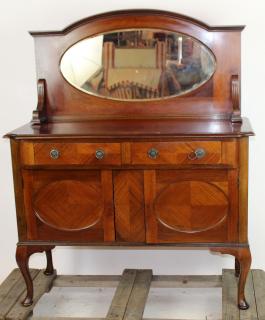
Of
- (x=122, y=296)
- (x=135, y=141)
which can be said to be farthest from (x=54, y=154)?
(x=122, y=296)

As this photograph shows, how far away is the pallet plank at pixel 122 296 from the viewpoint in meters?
2.63

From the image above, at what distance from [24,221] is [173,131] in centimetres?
87

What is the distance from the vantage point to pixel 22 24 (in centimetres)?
303

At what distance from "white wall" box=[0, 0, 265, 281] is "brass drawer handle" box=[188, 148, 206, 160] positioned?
69cm

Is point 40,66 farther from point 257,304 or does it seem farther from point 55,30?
point 257,304

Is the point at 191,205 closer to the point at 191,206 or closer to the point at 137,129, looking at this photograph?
the point at 191,206

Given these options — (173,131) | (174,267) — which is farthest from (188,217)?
(174,267)

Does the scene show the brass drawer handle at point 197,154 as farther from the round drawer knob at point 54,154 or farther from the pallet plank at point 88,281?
the pallet plank at point 88,281

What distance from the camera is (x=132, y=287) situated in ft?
9.59

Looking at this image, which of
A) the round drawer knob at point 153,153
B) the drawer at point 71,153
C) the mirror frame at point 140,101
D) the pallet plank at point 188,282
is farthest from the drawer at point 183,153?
the pallet plank at point 188,282

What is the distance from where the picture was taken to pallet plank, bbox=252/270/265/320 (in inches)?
102

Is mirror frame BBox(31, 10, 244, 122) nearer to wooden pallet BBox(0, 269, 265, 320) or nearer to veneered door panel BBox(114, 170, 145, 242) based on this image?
veneered door panel BBox(114, 170, 145, 242)

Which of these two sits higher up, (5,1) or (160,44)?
(5,1)

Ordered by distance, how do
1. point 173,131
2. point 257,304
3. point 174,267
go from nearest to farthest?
point 173,131, point 257,304, point 174,267
